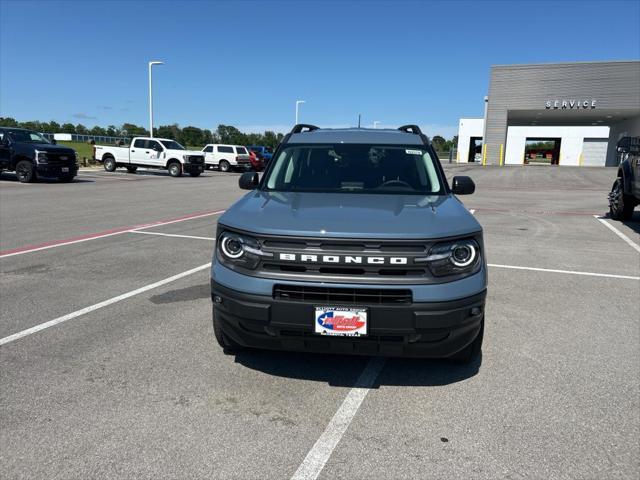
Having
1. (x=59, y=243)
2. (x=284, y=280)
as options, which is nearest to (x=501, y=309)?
(x=284, y=280)

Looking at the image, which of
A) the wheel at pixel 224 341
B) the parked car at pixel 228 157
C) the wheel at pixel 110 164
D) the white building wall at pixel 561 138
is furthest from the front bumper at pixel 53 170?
the white building wall at pixel 561 138

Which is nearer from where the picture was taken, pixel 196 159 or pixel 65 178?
pixel 65 178

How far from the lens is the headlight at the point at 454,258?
3.04 meters

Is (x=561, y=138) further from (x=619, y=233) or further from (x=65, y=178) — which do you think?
(x=65, y=178)

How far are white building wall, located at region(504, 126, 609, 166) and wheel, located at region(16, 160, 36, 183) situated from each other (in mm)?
57811

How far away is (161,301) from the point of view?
17.1 feet

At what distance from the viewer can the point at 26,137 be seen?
65.2ft

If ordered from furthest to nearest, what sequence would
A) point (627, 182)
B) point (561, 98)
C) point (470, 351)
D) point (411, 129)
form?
point (561, 98) → point (627, 182) → point (411, 129) → point (470, 351)

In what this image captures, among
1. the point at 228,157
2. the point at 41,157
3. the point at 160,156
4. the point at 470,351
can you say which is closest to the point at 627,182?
the point at 470,351

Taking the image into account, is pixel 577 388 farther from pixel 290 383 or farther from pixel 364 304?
pixel 290 383

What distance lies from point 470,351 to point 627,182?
9.85 meters

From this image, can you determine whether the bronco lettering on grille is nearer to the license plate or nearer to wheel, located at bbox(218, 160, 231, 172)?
the license plate

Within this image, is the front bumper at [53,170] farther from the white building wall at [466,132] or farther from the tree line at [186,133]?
the tree line at [186,133]

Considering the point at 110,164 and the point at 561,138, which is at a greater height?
the point at 561,138
